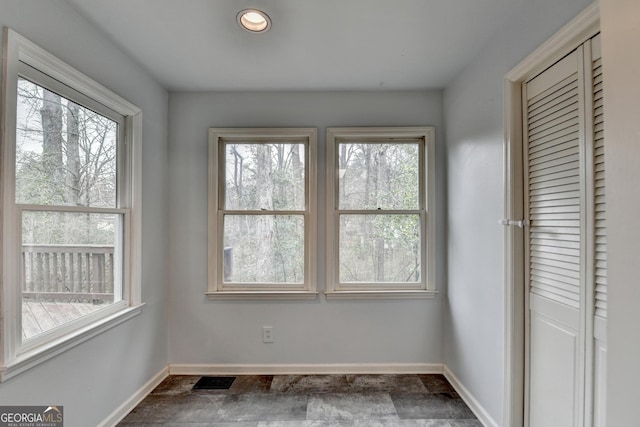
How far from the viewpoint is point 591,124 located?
121cm

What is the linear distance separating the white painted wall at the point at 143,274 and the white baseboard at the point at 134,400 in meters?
0.04

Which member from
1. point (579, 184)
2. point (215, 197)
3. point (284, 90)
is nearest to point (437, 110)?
point (284, 90)

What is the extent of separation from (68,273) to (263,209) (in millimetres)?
1343

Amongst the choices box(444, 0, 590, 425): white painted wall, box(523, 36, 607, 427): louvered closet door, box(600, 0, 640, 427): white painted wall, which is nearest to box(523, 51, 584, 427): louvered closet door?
box(523, 36, 607, 427): louvered closet door

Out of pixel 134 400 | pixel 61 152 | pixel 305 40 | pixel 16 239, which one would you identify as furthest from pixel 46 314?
pixel 305 40

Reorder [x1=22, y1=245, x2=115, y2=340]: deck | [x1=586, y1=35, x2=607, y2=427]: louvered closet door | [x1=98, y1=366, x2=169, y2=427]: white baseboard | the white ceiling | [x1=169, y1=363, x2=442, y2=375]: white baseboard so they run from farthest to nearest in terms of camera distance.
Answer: [x1=169, y1=363, x2=442, y2=375]: white baseboard → [x1=98, y1=366, x2=169, y2=427]: white baseboard → the white ceiling → [x1=22, y1=245, x2=115, y2=340]: deck → [x1=586, y1=35, x2=607, y2=427]: louvered closet door

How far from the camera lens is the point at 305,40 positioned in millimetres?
1835

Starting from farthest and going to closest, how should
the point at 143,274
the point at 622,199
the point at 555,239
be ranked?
the point at 143,274
the point at 555,239
the point at 622,199

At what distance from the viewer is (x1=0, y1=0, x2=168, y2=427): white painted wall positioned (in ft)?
4.56

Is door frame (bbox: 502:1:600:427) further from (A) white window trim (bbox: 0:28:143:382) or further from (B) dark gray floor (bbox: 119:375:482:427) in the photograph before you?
(A) white window trim (bbox: 0:28:143:382)

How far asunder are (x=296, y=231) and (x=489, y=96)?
1.68m

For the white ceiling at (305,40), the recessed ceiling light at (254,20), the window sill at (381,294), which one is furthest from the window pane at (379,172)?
the recessed ceiling light at (254,20)

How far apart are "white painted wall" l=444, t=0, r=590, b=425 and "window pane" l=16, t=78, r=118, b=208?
239 cm

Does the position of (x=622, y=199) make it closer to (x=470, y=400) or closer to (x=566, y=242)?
(x=566, y=242)
